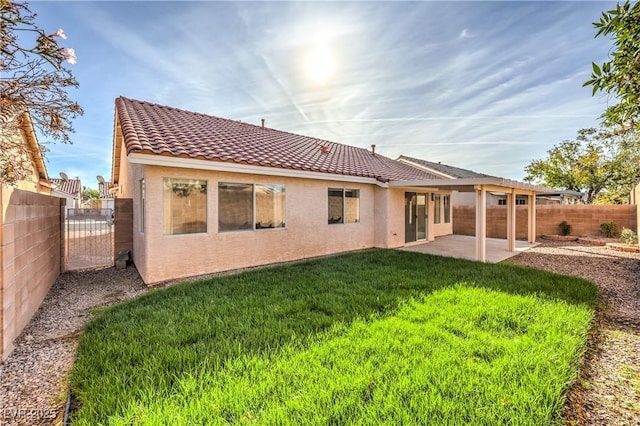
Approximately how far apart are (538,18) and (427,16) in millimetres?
Result: 3333

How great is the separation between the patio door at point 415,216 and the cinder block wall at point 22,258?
13.5m

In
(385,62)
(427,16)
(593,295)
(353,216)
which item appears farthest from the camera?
(353,216)

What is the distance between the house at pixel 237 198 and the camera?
7.89 m

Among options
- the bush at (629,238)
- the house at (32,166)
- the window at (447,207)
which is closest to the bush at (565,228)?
the bush at (629,238)

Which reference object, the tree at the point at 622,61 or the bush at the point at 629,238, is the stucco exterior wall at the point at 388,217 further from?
the bush at the point at 629,238

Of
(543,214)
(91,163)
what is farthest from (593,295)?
(91,163)

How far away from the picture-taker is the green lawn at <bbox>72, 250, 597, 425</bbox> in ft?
9.71

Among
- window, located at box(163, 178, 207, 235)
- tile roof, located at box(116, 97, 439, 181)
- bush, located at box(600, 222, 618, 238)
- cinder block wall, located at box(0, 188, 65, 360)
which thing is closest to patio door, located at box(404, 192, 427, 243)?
tile roof, located at box(116, 97, 439, 181)

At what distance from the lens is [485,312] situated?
554 cm

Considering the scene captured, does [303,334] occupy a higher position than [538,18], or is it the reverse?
[538,18]

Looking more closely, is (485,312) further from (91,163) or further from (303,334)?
(91,163)

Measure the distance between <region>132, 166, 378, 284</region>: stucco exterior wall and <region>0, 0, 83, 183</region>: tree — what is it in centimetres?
211

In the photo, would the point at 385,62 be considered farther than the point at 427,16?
Yes

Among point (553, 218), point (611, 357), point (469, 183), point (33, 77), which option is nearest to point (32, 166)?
point (33, 77)
